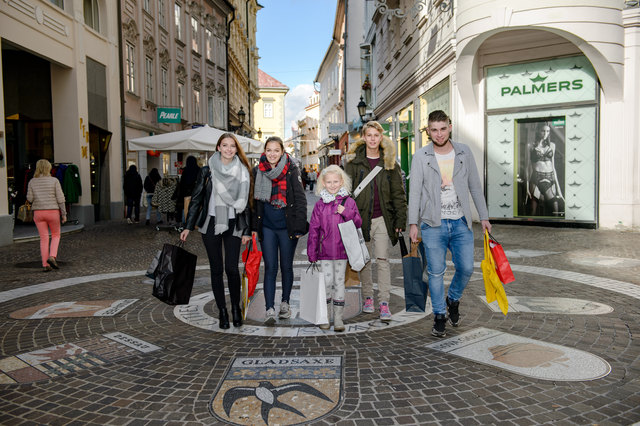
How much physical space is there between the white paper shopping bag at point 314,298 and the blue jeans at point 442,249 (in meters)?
0.94

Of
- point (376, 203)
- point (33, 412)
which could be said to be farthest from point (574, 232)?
point (33, 412)

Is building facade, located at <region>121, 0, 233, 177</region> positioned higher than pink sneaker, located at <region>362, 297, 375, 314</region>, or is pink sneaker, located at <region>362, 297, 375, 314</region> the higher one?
building facade, located at <region>121, 0, 233, 177</region>

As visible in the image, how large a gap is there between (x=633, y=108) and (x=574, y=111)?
1192mm

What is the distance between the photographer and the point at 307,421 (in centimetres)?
296

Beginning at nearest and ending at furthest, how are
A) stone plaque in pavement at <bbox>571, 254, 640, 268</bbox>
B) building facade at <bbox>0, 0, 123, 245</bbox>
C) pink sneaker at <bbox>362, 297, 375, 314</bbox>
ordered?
pink sneaker at <bbox>362, 297, 375, 314</bbox>, stone plaque in pavement at <bbox>571, 254, 640, 268</bbox>, building facade at <bbox>0, 0, 123, 245</bbox>

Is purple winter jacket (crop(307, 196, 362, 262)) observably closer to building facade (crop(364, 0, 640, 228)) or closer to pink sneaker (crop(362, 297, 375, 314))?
pink sneaker (crop(362, 297, 375, 314))

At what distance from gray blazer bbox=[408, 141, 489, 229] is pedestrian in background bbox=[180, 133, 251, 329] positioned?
1.53 m

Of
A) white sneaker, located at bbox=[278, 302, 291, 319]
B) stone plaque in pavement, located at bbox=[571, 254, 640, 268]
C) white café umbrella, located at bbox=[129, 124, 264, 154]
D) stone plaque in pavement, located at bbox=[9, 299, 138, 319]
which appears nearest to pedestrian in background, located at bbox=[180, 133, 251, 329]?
white sneaker, located at bbox=[278, 302, 291, 319]

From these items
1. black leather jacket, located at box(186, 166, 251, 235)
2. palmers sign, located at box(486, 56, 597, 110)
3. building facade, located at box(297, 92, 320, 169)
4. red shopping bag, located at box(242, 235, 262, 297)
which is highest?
building facade, located at box(297, 92, 320, 169)

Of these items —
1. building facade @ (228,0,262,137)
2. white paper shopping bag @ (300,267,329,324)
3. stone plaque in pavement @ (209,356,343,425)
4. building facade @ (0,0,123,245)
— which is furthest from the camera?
building facade @ (228,0,262,137)

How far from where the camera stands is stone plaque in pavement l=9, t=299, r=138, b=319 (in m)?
5.40

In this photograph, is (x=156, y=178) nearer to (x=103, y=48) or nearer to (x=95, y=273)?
(x=103, y=48)

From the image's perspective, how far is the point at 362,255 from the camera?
15.4ft

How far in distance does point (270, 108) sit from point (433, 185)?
262 feet
